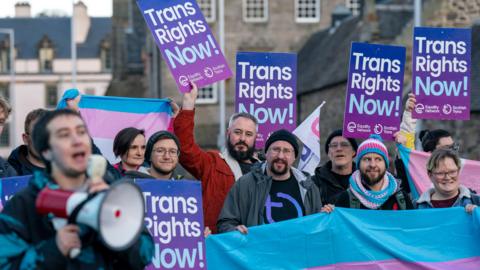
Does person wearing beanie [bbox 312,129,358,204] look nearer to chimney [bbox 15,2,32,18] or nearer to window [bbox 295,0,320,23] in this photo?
A: window [bbox 295,0,320,23]

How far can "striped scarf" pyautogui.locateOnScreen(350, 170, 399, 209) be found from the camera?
8.88 metres

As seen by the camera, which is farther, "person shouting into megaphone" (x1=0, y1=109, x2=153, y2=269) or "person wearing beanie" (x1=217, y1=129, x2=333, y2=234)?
"person wearing beanie" (x1=217, y1=129, x2=333, y2=234)

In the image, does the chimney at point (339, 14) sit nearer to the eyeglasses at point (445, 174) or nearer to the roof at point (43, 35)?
the eyeglasses at point (445, 174)

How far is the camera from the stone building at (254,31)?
170 feet

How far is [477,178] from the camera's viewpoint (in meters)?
10.5

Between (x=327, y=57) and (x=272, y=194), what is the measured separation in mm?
35755

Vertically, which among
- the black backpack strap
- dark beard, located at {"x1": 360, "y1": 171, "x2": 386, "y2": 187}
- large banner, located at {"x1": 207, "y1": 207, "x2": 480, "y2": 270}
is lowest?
large banner, located at {"x1": 207, "y1": 207, "x2": 480, "y2": 270}

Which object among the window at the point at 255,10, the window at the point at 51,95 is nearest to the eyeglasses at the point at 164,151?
the window at the point at 255,10

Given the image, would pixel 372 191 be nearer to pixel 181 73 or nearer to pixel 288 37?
pixel 181 73

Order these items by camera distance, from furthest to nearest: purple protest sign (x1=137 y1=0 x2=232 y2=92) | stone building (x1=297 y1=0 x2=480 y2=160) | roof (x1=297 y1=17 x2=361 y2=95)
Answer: roof (x1=297 y1=17 x2=361 y2=95)
stone building (x1=297 y1=0 x2=480 y2=160)
purple protest sign (x1=137 y1=0 x2=232 y2=92)

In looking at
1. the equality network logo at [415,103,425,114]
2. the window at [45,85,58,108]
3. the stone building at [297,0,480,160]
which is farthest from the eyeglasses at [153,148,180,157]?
the window at [45,85,58,108]

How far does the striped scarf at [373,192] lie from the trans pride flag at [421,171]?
5.17 ft

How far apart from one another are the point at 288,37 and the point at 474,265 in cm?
4406

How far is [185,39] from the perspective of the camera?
432 inches
